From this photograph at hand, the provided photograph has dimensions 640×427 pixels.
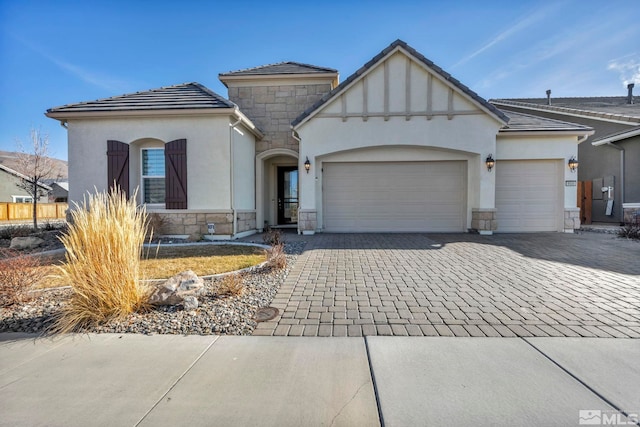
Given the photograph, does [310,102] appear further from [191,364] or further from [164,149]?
[191,364]

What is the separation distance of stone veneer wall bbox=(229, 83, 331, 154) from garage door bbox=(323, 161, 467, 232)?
295 centimetres

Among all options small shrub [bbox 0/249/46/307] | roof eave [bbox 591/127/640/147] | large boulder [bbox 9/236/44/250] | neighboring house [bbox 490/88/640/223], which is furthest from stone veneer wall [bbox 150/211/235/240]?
roof eave [bbox 591/127/640/147]

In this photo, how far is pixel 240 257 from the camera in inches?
260

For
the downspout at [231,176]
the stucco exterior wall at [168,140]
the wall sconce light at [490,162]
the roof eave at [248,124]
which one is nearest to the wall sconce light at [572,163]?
the wall sconce light at [490,162]

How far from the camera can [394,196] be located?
10.9 meters

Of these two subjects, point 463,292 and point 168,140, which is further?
point 168,140

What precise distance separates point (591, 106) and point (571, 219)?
14407 millimetres

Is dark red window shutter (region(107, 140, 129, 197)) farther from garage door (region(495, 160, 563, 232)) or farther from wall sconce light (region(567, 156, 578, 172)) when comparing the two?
wall sconce light (region(567, 156, 578, 172))

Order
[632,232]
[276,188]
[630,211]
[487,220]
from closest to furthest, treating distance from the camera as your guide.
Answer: [632,232] < [487,220] < [630,211] < [276,188]

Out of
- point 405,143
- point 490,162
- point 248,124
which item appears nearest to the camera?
point 490,162

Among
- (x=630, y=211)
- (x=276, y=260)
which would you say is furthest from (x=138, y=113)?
(x=630, y=211)

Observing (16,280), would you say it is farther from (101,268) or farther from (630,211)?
(630,211)

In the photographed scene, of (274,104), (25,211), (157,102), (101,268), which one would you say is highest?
(274,104)

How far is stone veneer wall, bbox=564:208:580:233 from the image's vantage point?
10.4 meters
